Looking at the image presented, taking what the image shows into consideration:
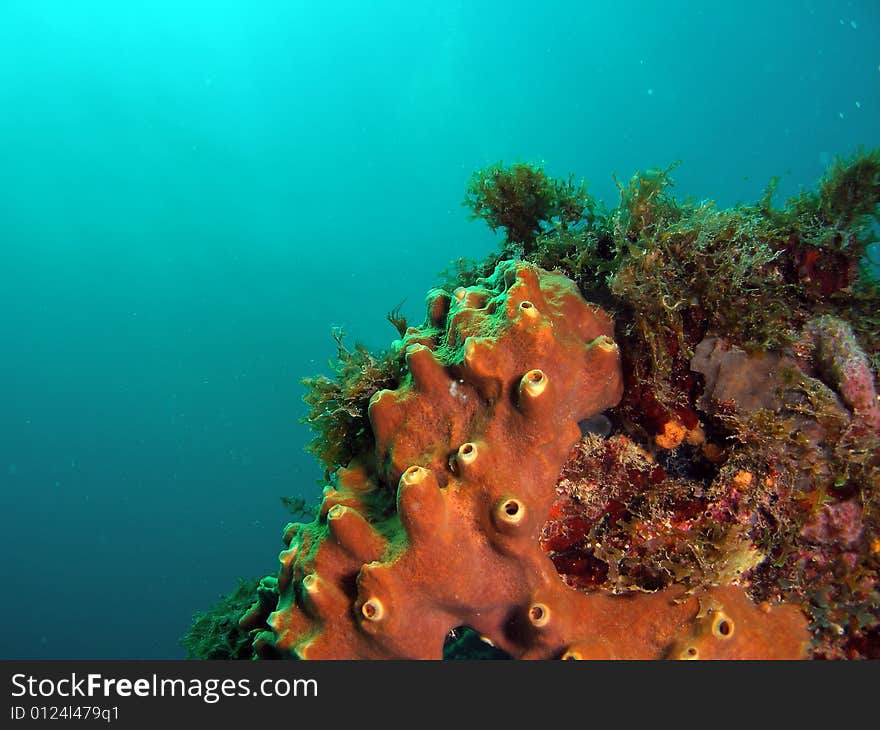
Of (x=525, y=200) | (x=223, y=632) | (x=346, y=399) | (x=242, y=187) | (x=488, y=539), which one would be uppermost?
(x=242, y=187)

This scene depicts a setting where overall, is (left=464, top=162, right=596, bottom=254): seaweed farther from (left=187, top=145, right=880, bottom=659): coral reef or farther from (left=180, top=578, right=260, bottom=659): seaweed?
(left=180, top=578, right=260, bottom=659): seaweed

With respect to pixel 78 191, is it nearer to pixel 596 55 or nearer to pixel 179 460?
pixel 179 460

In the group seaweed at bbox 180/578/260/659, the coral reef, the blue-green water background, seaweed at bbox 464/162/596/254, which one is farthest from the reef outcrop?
the blue-green water background

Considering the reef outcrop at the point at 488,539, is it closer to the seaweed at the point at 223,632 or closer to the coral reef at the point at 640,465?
the coral reef at the point at 640,465

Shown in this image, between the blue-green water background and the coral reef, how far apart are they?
42.7 m

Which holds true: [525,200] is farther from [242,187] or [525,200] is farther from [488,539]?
[242,187]

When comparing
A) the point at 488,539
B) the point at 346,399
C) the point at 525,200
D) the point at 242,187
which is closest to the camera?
the point at 488,539

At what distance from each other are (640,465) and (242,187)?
9982 centimetres

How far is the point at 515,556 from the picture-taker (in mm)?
2457

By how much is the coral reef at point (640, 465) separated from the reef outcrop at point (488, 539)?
0.4 inches

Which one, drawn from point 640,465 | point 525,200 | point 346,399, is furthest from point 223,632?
point 525,200

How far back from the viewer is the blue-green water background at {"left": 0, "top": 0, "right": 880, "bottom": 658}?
48.7 metres

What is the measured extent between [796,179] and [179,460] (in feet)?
355

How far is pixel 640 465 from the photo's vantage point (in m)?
2.88
